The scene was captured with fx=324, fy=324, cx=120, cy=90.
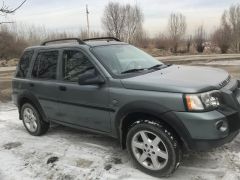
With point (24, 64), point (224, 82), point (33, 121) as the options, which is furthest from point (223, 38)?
point (224, 82)

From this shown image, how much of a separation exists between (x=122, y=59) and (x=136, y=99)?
104 cm

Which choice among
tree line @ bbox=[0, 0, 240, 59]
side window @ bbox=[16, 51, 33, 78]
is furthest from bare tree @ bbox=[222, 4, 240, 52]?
side window @ bbox=[16, 51, 33, 78]

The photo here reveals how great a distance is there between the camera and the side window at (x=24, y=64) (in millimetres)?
6186

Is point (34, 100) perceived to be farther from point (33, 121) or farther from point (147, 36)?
point (147, 36)

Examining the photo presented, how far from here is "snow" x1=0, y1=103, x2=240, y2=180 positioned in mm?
4258

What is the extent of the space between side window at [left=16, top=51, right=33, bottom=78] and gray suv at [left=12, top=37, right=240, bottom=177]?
21 centimetres

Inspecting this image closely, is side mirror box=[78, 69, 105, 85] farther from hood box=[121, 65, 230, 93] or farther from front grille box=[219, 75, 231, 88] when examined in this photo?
front grille box=[219, 75, 231, 88]

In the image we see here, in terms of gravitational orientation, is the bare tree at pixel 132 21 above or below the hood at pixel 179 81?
above

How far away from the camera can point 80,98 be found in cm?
490

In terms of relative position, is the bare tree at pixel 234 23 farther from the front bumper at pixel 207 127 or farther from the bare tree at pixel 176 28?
the front bumper at pixel 207 127

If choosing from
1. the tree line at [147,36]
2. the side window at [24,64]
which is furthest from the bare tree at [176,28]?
the side window at [24,64]

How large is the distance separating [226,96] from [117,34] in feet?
126

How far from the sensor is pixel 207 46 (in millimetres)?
39812

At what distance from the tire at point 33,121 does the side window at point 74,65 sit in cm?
127
